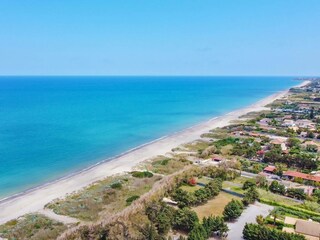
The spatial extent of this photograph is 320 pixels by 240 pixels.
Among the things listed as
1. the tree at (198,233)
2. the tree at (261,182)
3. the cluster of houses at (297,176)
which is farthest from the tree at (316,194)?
the tree at (198,233)

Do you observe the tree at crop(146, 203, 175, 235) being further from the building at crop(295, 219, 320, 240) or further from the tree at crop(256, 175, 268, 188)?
the tree at crop(256, 175, 268, 188)

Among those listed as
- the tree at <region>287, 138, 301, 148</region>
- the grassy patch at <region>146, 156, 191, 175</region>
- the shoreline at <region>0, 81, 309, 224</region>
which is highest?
the tree at <region>287, 138, 301, 148</region>

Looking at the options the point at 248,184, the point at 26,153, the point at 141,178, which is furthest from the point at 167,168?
the point at 26,153

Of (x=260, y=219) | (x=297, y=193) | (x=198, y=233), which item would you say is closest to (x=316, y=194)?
(x=297, y=193)

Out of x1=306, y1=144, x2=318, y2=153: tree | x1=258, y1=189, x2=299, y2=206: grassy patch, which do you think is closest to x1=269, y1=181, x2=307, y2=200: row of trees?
x1=258, y1=189, x2=299, y2=206: grassy patch

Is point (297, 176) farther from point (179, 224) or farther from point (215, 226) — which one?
point (179, 224)

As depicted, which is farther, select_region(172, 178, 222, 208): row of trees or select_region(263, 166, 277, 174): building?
select_region(263, 166, 277, 174): building

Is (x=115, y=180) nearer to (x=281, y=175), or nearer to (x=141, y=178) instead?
(x=141, y=178)
